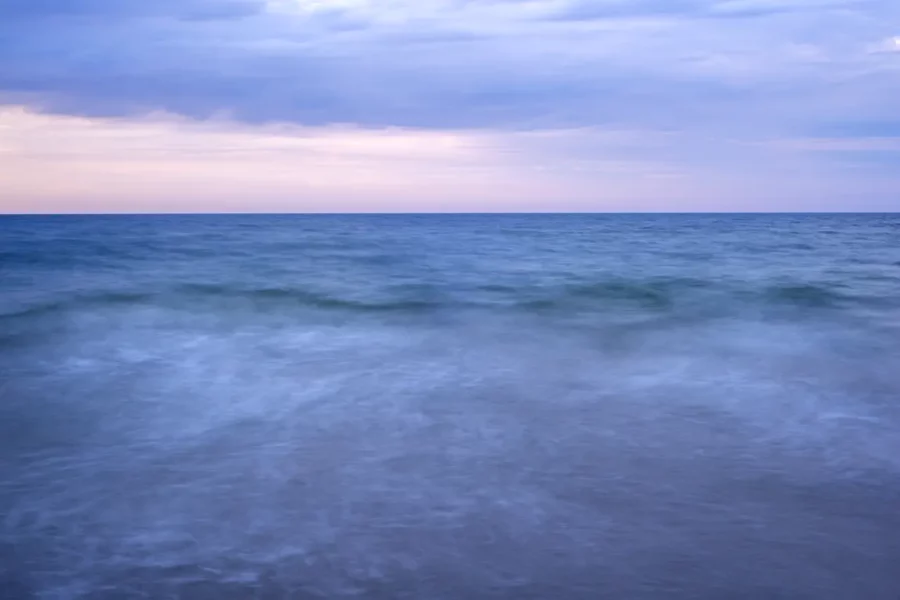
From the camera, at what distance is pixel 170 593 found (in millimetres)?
4305

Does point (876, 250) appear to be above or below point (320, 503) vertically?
above

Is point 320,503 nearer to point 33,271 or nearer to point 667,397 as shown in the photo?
point 667,397

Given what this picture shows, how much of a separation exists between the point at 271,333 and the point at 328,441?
5.92 meters

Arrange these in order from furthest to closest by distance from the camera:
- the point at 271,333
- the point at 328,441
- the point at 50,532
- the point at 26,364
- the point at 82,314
Answer: the point at 82,314 → the point at 271,333 → the point at 26,364 → the point at 328,441 → the point at 50,532

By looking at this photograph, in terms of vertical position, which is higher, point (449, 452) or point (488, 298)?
point (488, 298)

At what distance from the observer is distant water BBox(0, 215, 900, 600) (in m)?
4.55

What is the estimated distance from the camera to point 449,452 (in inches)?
259

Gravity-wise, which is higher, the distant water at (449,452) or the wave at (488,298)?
the wave at (488,298)

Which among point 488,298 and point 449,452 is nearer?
point 449,452

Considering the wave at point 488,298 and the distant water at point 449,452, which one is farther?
the wave at point 488,298

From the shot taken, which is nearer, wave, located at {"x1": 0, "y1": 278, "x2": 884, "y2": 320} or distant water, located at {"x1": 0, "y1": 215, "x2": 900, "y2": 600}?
distant water, located at {"x1": 0, "y1": 215, "x2": 900, "y2": 600}

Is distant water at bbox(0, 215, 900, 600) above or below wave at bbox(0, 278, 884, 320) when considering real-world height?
below

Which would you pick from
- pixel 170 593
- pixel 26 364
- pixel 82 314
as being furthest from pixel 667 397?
pixel 82 314

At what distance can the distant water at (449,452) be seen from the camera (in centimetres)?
455
